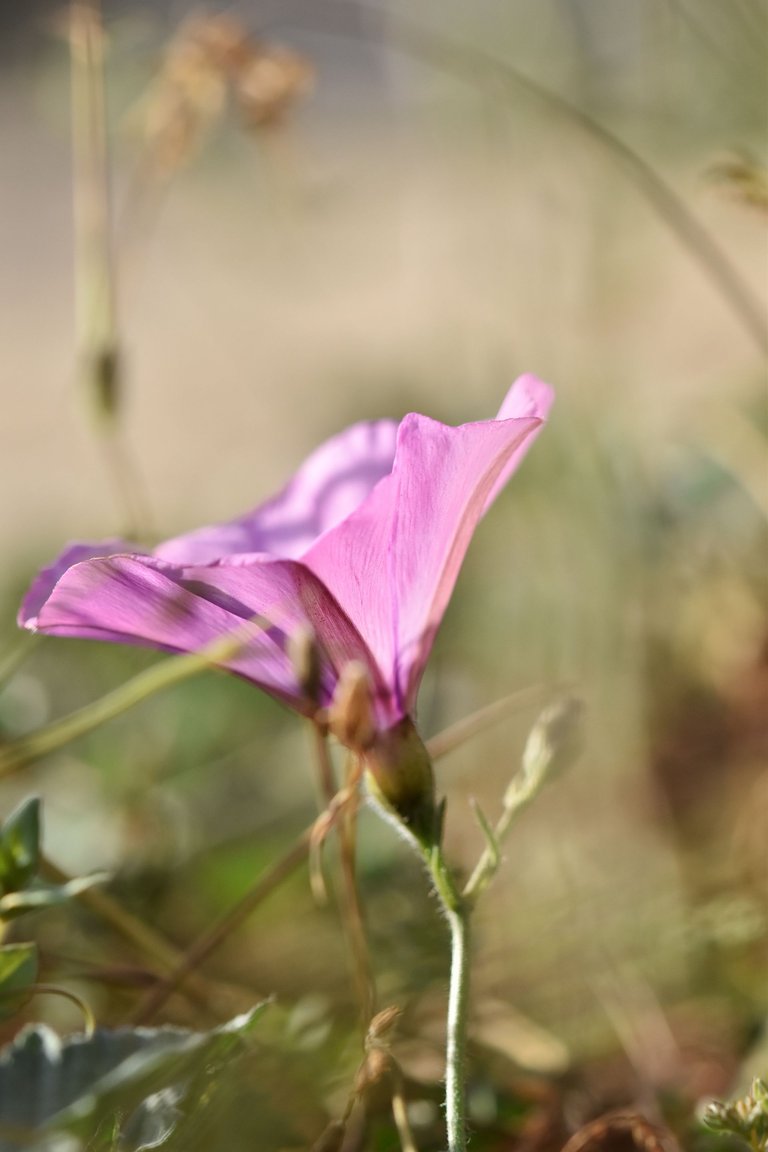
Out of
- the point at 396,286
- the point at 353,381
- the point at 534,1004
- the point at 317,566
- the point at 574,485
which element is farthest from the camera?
the point at 396,286

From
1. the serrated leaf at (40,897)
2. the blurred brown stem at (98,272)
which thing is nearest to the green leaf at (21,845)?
the serrated leaf at (40,897)

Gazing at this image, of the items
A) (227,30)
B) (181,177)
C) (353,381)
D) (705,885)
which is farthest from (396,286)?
(705,885)

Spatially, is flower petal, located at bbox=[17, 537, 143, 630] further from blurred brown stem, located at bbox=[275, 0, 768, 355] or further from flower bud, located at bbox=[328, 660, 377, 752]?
blurred brown stem, located at bbox=[275, 0, 768, 355]

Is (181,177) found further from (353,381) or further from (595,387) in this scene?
(595,387)

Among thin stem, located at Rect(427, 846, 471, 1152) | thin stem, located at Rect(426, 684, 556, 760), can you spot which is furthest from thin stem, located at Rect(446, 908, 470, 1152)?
thin stem, located at Rect(426, 684, 556, 760)

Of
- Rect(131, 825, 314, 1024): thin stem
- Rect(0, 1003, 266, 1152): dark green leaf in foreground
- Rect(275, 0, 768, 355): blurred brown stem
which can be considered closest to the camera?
Rect(0, 1003, 266, 1152): dark green leaf in foreground

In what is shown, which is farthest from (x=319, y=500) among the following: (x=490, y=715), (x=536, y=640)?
(x=536, y=640)
